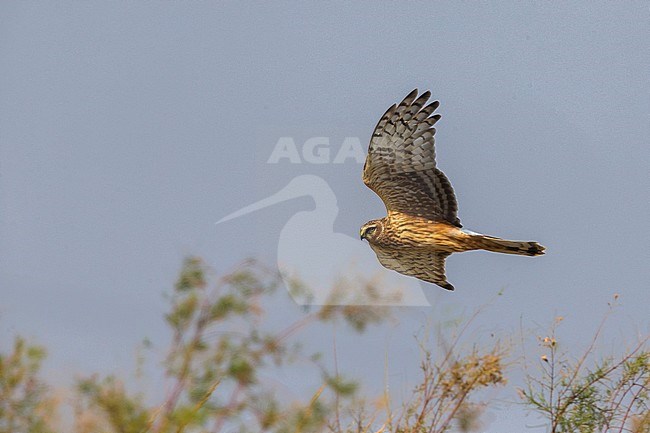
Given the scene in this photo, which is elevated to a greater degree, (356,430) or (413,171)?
(413,171)

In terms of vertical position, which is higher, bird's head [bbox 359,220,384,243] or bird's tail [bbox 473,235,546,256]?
bird's head [bbox 359,220,384,243]

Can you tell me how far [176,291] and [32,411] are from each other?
1.96ft

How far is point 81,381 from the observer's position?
9.37 feet

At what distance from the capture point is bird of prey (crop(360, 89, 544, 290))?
14.5 feet

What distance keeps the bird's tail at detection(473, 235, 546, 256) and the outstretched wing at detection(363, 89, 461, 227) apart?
0.88 feet

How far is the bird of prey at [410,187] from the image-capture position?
441cm

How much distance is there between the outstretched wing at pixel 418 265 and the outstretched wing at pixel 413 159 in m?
0.23

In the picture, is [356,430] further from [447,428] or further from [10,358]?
[10,358]

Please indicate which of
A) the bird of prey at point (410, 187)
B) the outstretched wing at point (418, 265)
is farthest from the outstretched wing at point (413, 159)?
the outstretched wing at point (418, 265)

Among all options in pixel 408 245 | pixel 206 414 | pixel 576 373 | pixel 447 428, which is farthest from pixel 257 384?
pixel 408 245

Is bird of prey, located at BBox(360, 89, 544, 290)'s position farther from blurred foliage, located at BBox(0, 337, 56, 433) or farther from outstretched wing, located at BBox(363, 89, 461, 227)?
blurred foliage, located at BBox(0, 337, 56, 433)

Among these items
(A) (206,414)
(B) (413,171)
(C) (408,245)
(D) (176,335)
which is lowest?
(A) (206,414)

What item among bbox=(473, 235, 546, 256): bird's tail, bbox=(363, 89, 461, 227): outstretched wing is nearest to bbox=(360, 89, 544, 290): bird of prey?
bbox=(363, 89, 461, 227): outstretched wing

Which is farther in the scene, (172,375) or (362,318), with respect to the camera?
(362,318)
